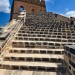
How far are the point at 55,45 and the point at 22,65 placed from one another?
2.08 meters

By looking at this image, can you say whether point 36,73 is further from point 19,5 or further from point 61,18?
point 19,5

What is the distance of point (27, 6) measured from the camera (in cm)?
3164

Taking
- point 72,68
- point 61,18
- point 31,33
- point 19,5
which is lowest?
point 72,68

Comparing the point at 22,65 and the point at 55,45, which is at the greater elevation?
the point at 55,45

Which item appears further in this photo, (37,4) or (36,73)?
(37,4)

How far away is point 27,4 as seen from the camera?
104ft

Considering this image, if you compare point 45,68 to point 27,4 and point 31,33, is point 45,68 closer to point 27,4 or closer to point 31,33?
point 31,33

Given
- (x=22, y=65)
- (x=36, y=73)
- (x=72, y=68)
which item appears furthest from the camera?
(x=22, y=65)

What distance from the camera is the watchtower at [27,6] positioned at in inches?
1192

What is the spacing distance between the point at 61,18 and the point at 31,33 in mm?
12166

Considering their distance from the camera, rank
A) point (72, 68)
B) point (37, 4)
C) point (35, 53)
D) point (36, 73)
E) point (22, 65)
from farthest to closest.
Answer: point (37, 4)
point (35, 53)
point (22, 65)
point (36, 73)
point (72, 68)

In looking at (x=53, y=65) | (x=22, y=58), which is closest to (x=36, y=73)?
(x=53, y=65)

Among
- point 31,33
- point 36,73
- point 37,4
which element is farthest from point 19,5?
point 36,73

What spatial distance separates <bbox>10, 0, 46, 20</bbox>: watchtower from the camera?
30.3 metres
